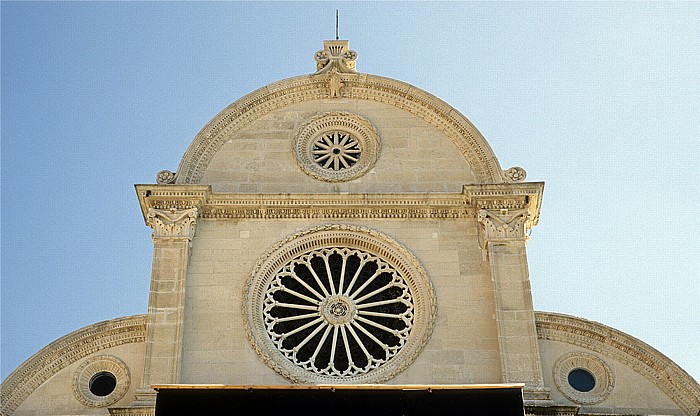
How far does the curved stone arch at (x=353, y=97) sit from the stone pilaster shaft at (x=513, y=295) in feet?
3.91

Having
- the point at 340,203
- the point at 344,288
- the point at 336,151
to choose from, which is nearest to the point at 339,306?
the point at 344,288

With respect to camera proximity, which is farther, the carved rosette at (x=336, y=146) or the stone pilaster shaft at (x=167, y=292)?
the carved rosette at (x=336, y=146)

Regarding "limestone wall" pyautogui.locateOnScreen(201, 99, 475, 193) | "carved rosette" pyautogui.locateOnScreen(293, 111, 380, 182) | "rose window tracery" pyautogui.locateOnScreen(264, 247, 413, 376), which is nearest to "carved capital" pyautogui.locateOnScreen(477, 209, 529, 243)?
"limestone wall" pyautogui.locateOnScreen(201, 99, 475, 193)

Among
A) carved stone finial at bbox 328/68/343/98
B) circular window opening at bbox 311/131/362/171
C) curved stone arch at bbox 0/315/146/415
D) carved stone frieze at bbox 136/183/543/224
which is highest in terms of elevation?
carved stone finial at bbox 328/68/343/98

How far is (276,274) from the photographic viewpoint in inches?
821

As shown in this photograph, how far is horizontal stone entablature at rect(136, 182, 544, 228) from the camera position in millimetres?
21266

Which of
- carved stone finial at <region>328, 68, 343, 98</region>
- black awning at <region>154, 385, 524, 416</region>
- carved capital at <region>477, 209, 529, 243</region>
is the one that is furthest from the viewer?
carved stone finial at <region>328, 68, 343, 98</region>

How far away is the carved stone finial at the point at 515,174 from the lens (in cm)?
2173

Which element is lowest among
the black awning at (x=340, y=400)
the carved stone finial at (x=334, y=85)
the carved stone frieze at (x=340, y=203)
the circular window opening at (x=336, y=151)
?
the black awning at (x=340, y=400)

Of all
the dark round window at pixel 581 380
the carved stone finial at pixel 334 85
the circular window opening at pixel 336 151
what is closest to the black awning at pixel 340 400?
the dark round window at pixel 581 380

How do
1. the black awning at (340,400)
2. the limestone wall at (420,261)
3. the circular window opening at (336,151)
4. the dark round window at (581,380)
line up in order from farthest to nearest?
the circular window opening at (336,151) < the dark round window at (581,380) < the limestone wall at (420,261) < the black awning at (340,400)

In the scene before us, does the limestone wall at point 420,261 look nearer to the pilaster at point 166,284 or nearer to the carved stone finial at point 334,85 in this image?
the pilaster at point 166,284

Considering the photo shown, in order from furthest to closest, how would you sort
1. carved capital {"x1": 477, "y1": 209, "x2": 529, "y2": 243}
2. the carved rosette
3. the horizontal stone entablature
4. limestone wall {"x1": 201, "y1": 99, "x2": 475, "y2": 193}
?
the carved rosette, limestone wall {"x1": 201, "y1": 99, "x2": 475, "y2": 193}, the horizontal stone entablature, carved capital {"x1": 477, "y1": 209, "x2": 529, "y2": 243}

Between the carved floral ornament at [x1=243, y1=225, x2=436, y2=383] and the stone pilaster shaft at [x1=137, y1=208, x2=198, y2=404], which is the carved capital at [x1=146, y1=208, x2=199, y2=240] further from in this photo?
the carved floral ornament at [x1=243, y1=225, x2=436, y2=383]
